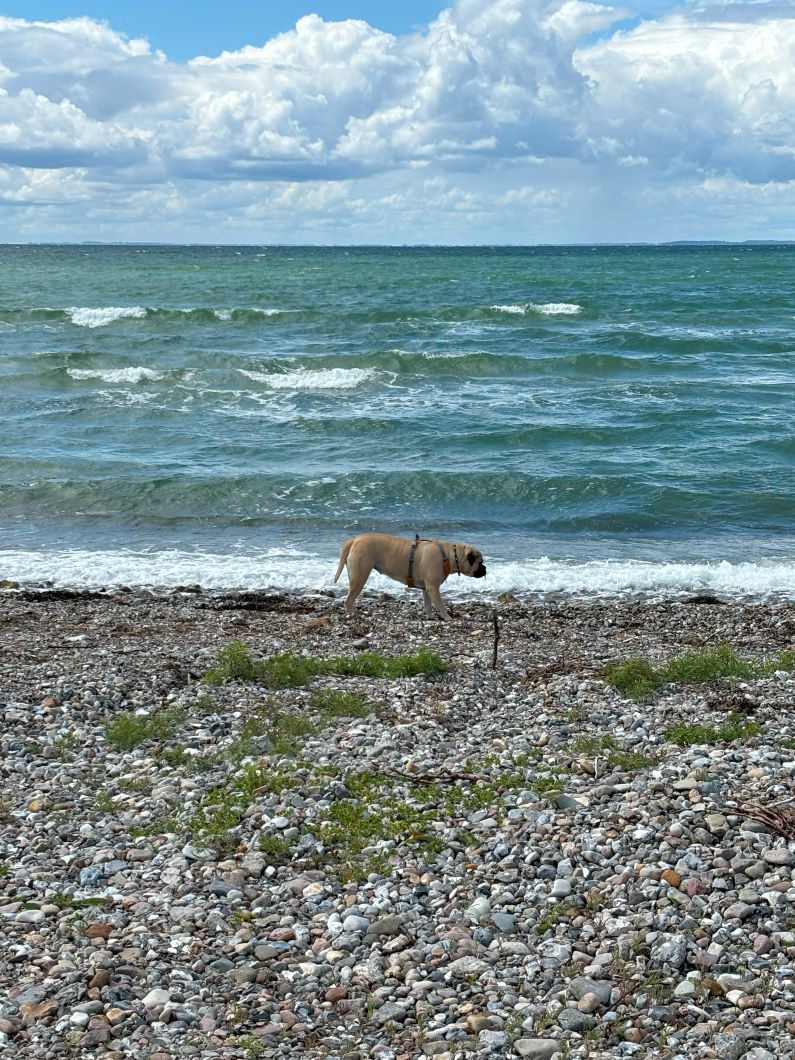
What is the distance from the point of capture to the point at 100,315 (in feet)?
179

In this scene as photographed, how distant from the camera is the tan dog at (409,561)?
13.9m

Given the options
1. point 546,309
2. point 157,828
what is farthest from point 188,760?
point 546,309

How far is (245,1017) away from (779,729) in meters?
5.20

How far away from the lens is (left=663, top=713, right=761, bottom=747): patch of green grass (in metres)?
9.00

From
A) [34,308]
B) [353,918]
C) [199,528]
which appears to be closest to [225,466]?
[199,528]

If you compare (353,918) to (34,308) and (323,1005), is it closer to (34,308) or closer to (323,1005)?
(323,1005)

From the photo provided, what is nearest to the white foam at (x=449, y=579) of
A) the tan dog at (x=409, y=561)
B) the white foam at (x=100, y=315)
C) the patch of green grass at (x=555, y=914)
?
the tan dog at (x=409, y=561)

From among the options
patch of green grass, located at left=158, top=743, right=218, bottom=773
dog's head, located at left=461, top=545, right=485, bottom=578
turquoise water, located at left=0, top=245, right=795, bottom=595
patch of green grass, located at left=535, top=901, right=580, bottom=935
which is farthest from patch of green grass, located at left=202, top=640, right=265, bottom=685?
turquoise water, located at left=0, top=245, right=795, bottom=595

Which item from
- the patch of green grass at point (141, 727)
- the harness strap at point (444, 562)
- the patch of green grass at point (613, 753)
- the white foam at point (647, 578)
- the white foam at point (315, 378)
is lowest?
the white foam at point (647, 578)

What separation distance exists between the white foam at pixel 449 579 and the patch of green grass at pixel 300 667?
4894mm

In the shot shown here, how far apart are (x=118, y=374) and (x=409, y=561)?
86.6 ft

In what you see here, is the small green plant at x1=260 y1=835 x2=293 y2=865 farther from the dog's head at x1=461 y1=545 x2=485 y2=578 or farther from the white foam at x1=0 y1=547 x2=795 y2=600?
the white foam at x1=0 y1=547 x2=795 y2=600

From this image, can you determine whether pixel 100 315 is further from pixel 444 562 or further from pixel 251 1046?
pixel 251 1046

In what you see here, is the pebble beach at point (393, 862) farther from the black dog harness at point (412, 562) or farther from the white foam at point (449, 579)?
the white foam at point (449, 579)
